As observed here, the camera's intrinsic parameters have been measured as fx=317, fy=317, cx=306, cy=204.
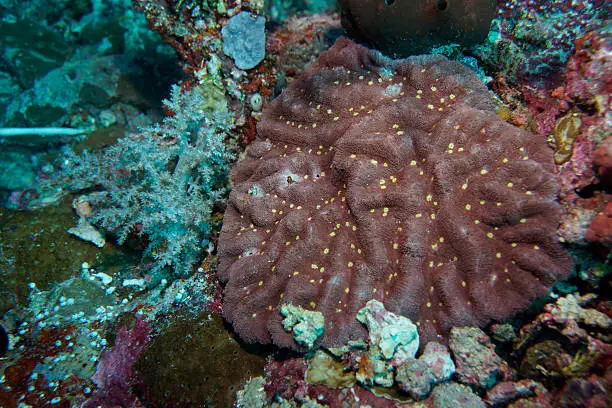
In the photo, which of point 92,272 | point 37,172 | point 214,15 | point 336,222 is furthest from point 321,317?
point 37,172

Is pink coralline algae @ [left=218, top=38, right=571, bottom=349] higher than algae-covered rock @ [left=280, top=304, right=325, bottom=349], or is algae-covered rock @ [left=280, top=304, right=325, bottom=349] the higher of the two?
pink coralline algae @ [left=218, top=38, right=571, bottom=349]

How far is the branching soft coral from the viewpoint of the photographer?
3.81 m

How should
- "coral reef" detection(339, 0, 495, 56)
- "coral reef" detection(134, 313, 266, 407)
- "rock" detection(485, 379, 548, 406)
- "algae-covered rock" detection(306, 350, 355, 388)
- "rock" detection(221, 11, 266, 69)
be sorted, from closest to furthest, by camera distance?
"rock" detection(485, 379, 548, 406) < "algae-covered rock" detection(306, 350, 355, 388) < "coral reef" detection(134, 313, 266, 407) < "coral reef" detection(339, 0, 495, 56) < "rock" detection(221, 11, 266, 69)

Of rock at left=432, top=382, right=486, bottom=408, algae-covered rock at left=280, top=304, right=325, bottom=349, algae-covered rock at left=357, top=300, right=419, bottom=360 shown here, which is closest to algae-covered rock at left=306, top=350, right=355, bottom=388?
algae-covered rock at left=280, top=304, right=325, bottom=349

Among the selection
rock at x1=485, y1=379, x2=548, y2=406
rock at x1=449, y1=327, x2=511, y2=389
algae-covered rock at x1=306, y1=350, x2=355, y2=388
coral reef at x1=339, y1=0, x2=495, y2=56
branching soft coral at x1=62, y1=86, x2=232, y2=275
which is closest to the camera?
rock at x1=485, y1=379, x2=548, y2=406

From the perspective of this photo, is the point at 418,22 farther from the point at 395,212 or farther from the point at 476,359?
the point at 476,359

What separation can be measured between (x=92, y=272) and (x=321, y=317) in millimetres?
3383

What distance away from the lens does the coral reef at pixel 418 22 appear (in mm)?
3178

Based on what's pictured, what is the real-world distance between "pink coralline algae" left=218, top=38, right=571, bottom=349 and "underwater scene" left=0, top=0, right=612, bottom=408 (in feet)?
0.06

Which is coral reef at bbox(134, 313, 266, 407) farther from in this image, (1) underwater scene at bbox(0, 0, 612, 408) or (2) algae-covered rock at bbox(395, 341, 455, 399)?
(2) algae-covered rock at bbox(395, 341, 455, 399)

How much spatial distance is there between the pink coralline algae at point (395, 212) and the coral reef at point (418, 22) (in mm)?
272

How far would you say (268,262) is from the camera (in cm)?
323

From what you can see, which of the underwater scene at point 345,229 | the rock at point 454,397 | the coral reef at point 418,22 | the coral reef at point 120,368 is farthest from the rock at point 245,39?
the rock at point 454,397

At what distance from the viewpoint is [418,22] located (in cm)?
333
